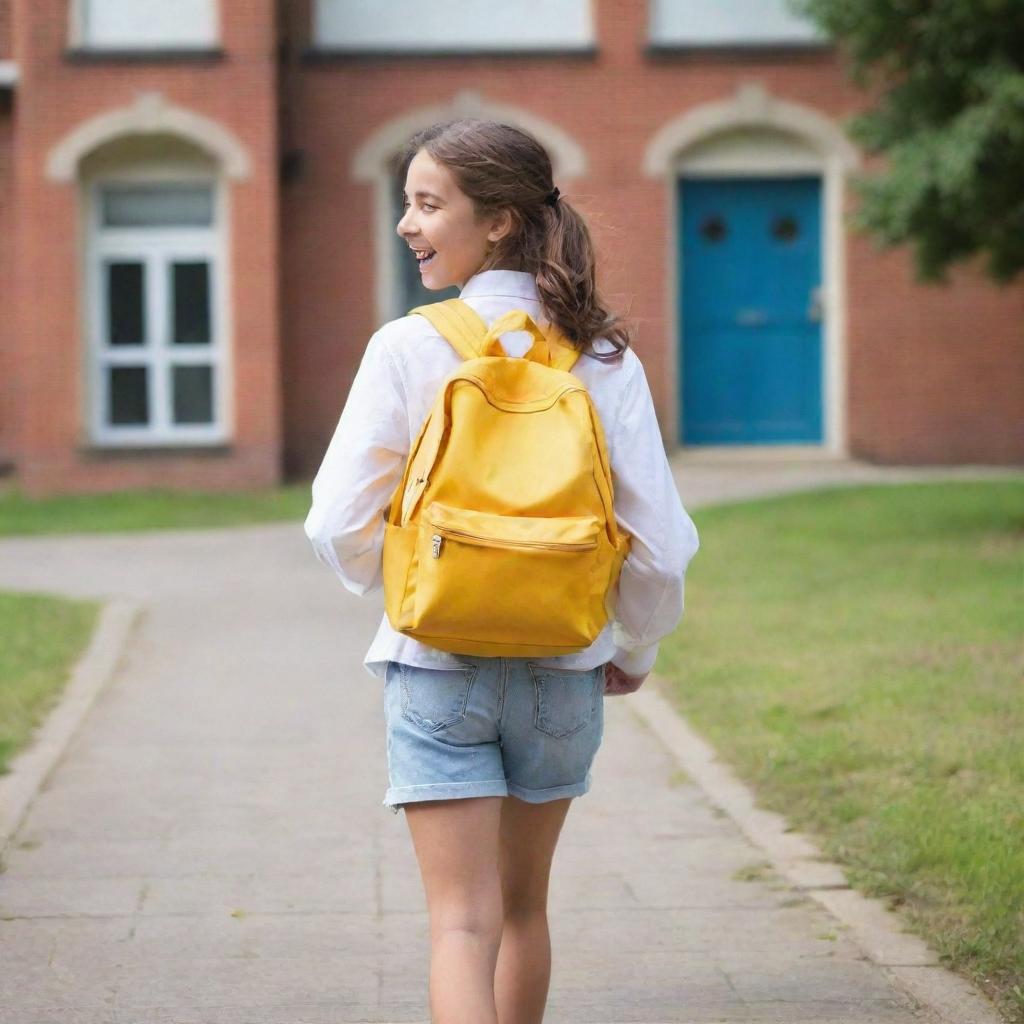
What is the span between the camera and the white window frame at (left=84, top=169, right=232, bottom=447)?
1867 cm

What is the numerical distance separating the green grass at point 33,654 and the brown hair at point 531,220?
4140 millimetres

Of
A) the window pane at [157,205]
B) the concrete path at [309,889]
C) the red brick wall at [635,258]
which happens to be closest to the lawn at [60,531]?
the concrete path at [309,889]

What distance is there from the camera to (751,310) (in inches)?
774

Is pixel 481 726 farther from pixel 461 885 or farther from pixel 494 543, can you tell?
pixel 494 543

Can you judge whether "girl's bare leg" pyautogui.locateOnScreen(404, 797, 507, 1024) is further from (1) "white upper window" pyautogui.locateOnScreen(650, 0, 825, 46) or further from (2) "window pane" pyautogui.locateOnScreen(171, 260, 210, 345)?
(1) "white upper window" pyautogui.locateOnScreen(650, 0, 825, 46)

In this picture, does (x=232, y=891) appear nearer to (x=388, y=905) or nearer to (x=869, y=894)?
(x=388, y=905)

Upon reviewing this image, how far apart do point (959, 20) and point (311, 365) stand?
9.01 meters

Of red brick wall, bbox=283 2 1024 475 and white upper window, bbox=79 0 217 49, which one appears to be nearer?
white upper window, bbox=79 0 217 49

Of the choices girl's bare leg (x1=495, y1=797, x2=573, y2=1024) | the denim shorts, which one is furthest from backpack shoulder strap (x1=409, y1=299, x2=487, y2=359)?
girl's bare leg (x1=495, y1=797, x2=573, y2=1024)

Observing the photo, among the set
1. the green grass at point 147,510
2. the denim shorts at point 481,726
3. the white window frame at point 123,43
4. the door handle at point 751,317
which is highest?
the white window frame at point 123,43

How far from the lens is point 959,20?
1205 cm

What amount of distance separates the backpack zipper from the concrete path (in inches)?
66.7

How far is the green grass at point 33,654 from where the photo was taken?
7.57m

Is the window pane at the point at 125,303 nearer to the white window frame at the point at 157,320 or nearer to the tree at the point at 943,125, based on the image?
the white window frame at the point at 157,320
